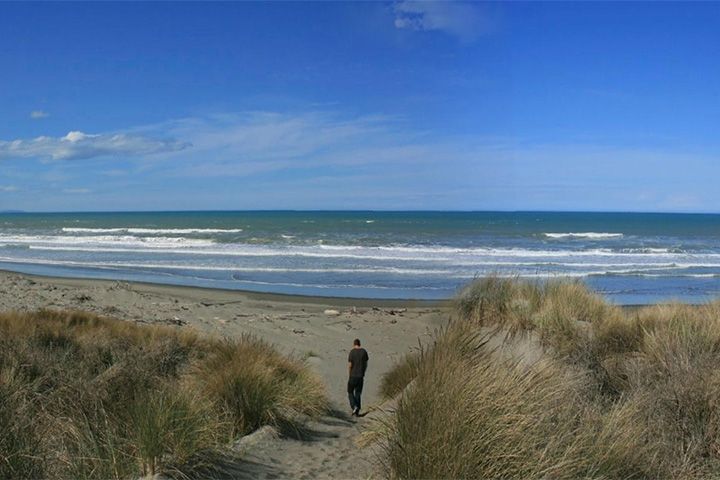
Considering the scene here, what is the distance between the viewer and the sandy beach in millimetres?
7102

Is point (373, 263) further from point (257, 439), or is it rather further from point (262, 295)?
point (257, 439)

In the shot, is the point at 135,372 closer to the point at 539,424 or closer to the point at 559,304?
the point at 539,424

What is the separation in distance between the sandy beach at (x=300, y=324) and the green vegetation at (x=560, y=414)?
1.18 meters

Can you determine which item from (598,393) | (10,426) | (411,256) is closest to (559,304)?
(598,393)

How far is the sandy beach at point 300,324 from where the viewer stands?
280 inches

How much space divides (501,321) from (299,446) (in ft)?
21.3

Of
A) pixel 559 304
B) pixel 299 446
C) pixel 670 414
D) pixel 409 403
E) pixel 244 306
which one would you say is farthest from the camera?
pixel 244 306

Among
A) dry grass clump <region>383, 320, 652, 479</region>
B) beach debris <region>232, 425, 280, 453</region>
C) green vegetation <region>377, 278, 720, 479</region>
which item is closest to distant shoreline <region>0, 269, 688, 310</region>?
green vegetation <region>377, 278, 720, 479</region>

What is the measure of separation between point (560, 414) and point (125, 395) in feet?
14.5

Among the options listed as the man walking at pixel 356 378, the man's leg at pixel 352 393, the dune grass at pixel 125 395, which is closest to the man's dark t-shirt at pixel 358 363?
the man walking at pixel 356 378

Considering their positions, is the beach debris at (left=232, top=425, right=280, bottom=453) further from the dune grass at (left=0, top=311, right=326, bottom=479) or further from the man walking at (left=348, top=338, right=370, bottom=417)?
the man walking at (left=348, top=338, right=370, bottom=417)

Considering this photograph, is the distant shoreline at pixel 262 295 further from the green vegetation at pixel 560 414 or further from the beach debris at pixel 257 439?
the beach debris at pixel 257 439

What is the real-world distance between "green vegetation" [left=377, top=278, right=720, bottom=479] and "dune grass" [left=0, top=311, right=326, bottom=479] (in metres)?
1.87

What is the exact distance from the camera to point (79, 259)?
1439 inches
